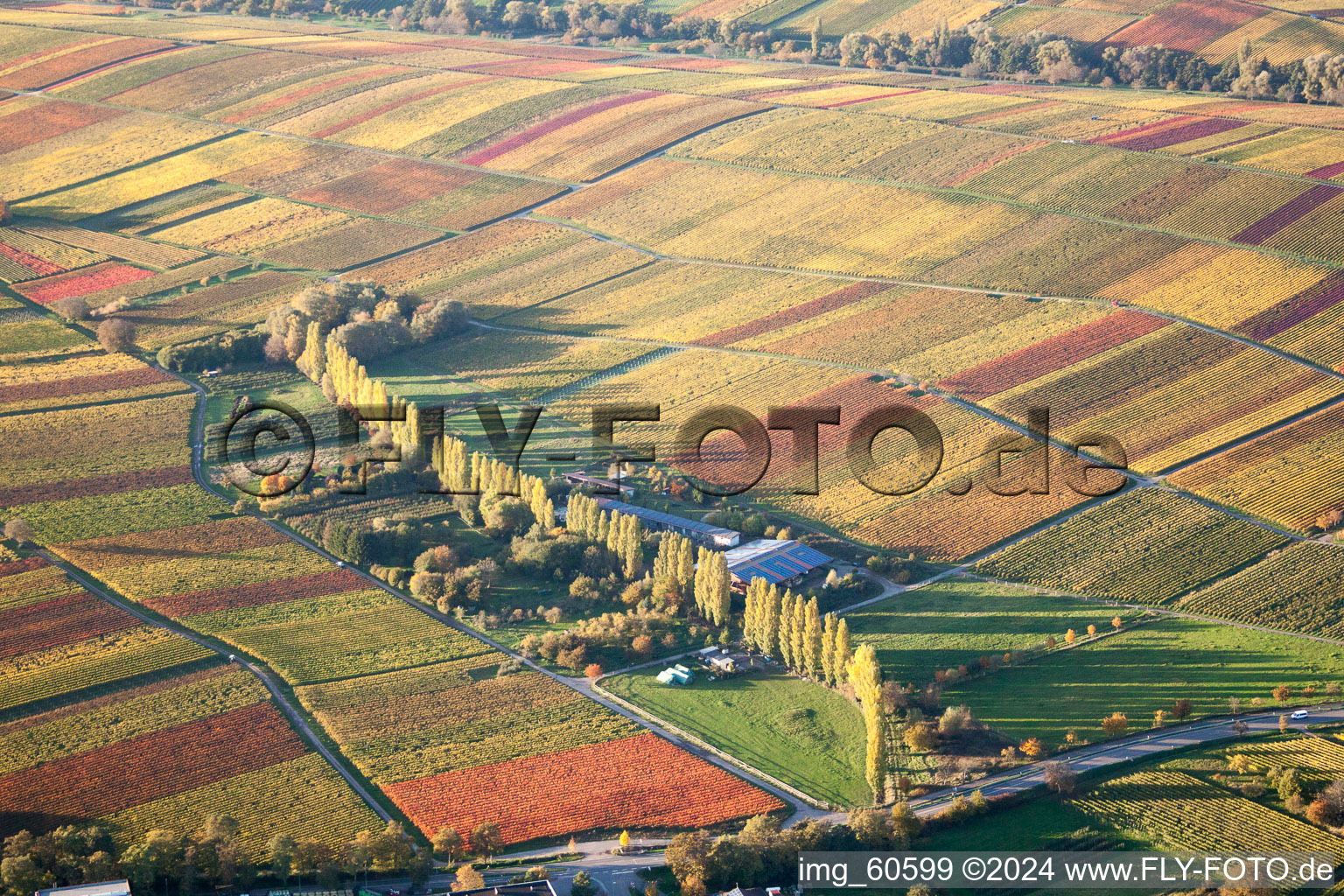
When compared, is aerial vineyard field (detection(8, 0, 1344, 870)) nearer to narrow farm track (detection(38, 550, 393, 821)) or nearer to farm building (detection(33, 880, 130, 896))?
narrow farm track (detection(38, 550, 393, 821))

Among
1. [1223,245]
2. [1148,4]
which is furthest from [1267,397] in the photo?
[1148,4]

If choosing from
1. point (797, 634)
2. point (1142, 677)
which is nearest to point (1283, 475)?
point (1142, 677)

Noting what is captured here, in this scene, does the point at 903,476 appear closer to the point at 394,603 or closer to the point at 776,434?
the point at 776,434

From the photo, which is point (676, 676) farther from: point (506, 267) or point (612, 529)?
point (506, 267)

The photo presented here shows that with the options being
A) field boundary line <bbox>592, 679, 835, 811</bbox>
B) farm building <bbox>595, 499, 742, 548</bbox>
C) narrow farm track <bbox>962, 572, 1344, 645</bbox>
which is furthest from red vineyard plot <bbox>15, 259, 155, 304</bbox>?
narrow farm track <bbox>962, 572, 1344, 645</bbox>

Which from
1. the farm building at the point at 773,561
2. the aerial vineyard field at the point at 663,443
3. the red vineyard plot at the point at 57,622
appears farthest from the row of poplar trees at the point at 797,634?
the red vineyard plot at the point at 57,622

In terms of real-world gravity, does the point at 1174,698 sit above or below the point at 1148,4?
below

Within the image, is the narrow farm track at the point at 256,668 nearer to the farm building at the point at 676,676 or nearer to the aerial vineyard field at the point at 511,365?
the farm building at the point at 676,676
